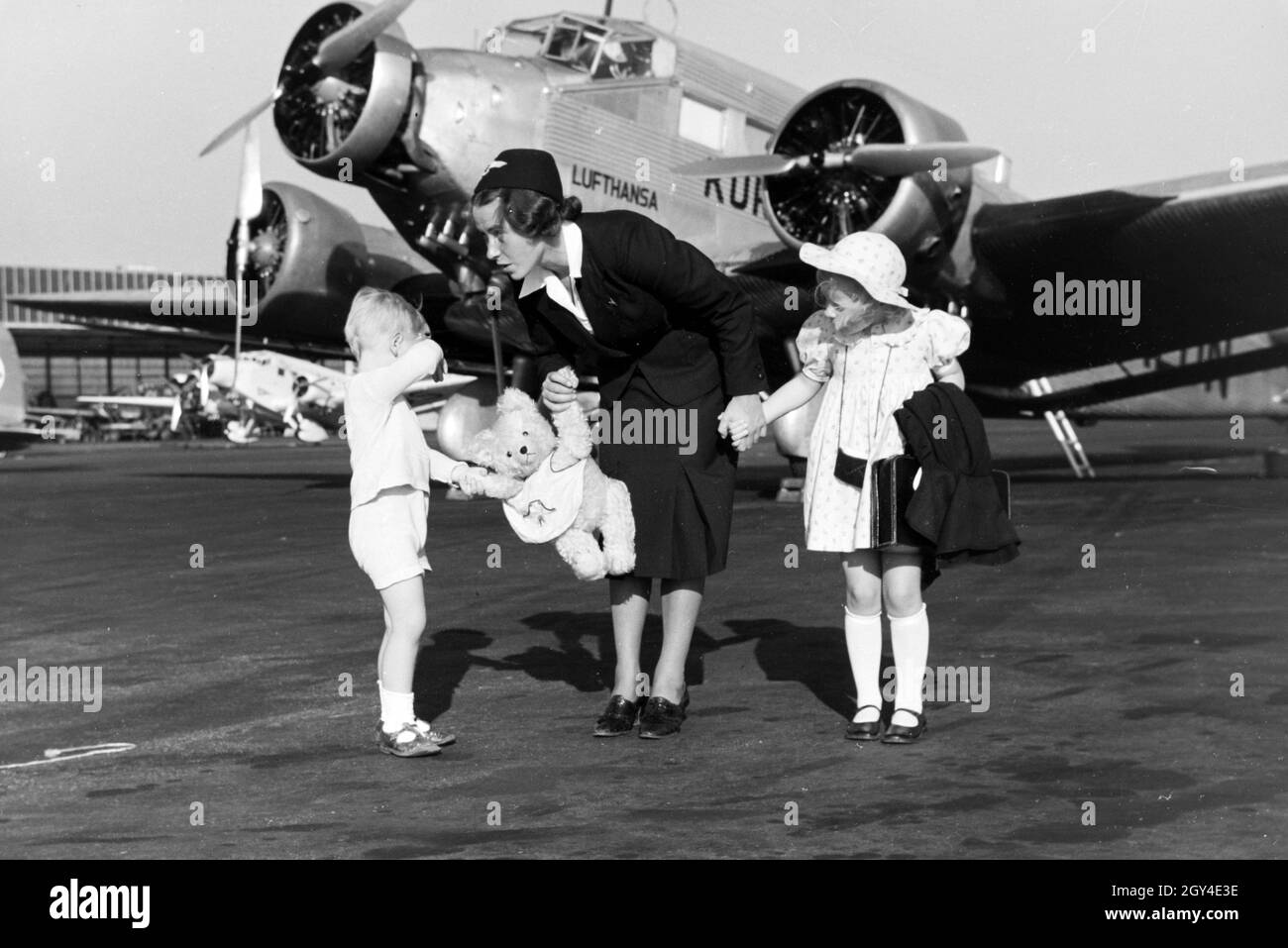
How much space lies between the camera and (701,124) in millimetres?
17969

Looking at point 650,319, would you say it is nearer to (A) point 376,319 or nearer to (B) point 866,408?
(B) point 866,408

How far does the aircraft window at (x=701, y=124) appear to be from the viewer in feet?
58.1

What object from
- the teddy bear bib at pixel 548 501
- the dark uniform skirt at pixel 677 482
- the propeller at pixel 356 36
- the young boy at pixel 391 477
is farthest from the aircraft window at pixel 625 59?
the teddy bear bib at pixel 548 501

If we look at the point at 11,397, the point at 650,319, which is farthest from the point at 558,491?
the point at 11,397

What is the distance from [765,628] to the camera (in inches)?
310

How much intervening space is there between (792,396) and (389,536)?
5.00 feet

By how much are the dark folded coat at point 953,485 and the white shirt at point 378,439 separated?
1713mm

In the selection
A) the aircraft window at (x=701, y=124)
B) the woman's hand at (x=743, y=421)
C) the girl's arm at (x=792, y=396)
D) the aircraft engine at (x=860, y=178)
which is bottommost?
the woman's hand at (x=743, y=421)

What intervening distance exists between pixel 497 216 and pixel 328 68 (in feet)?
38.0

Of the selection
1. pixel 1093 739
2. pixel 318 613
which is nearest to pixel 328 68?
pixel 318 613

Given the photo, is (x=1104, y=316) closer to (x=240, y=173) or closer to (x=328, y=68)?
A: (x=328, y=68)

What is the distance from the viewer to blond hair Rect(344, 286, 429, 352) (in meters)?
5.43

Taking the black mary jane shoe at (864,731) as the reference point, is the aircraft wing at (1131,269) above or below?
above

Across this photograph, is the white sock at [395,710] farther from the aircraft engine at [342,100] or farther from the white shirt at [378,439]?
the aircraft engine at [342,100]
